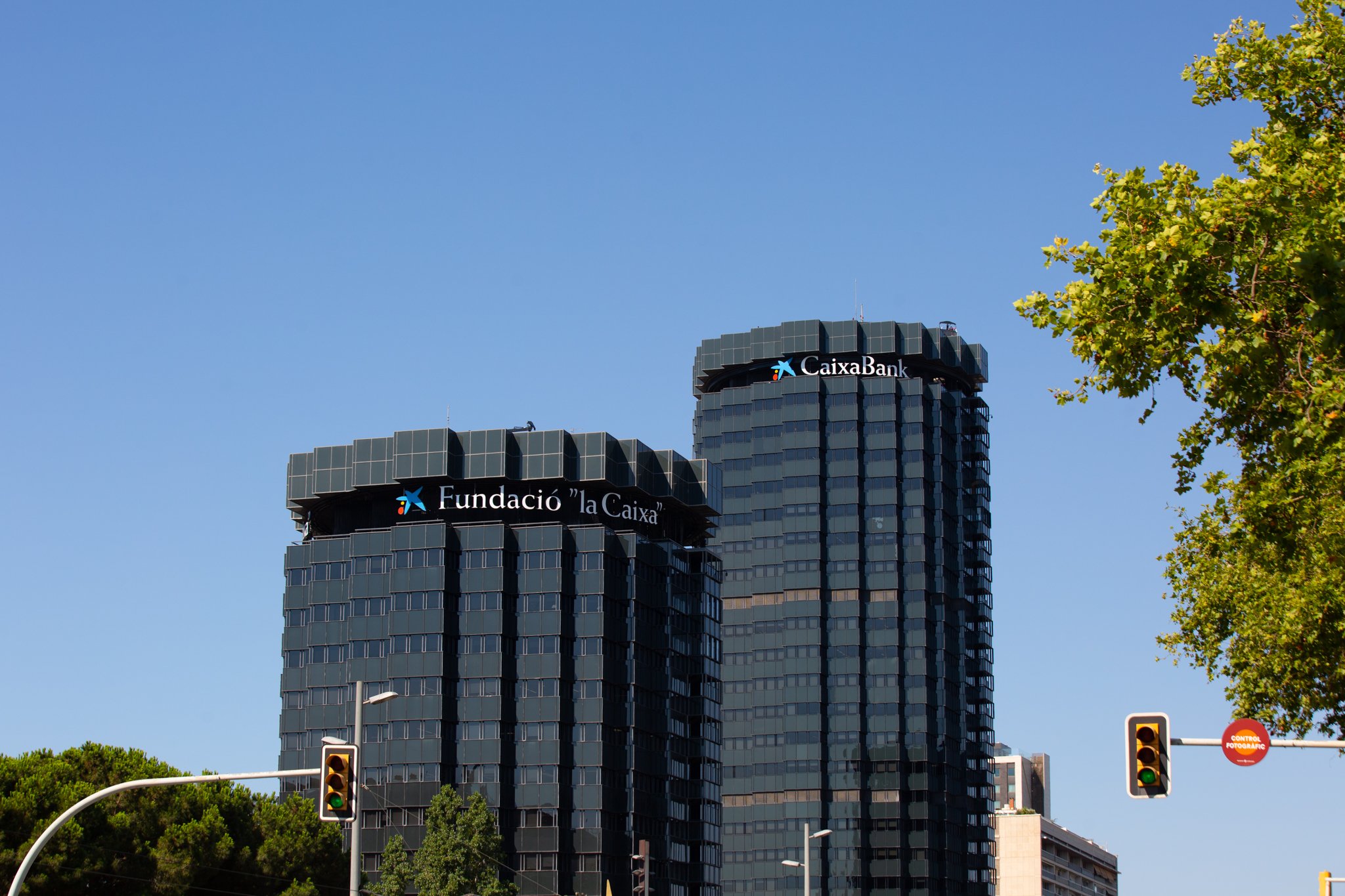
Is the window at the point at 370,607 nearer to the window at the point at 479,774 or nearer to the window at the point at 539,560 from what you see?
the window at the point at 539,560

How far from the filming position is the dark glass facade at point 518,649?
139625 millimetres

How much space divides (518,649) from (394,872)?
22.6 meters

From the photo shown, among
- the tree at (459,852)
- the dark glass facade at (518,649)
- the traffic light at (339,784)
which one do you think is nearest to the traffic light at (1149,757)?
the traffic light at (339,784)

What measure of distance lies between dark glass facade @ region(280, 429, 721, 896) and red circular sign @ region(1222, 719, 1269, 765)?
4237 inches

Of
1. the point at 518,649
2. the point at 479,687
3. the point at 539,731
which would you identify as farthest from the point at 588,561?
the point at 539,731

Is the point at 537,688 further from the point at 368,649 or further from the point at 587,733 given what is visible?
the point at 368,649

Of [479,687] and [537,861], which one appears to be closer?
[537,861]

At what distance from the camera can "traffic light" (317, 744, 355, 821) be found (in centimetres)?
3759

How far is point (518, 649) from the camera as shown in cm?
14425

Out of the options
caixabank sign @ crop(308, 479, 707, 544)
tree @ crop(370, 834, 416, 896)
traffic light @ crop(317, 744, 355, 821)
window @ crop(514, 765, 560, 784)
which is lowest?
tree @ crop(370, 834, 416, 896)

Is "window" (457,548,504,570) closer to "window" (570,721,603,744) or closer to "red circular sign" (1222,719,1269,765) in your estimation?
"window" (570,721,603,744)

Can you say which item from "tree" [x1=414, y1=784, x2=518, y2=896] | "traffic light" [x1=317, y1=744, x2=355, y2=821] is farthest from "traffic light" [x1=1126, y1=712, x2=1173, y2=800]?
"tree" [x1=414, y1=784, x2=518, y2=896]

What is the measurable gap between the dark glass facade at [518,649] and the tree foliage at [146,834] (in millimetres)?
47461

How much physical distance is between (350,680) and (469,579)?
13.1m
